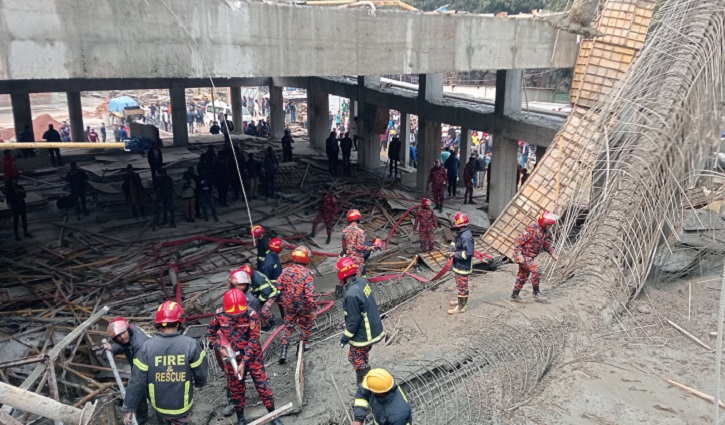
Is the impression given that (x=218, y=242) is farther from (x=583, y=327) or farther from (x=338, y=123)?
(x=338, y=123)

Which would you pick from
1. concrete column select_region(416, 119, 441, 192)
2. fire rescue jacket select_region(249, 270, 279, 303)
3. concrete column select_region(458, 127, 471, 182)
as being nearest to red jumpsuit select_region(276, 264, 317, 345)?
fire rescue jacket select_region(249, 270, 279, 303)

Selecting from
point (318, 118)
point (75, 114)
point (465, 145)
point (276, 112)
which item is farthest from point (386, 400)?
point (276, 112)

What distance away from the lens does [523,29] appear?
1296 centimetres

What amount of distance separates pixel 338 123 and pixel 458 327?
96.4 ft

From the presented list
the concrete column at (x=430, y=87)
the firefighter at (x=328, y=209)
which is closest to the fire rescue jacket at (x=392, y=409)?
→ the firefighter at (x=328, y=209)

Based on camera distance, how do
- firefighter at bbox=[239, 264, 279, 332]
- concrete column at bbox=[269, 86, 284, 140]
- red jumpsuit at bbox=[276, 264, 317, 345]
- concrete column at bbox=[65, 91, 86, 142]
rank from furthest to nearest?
concrete column at bbox=[269, 86, 284, 140], concrete column at bbox=[65, 91, 86, 142], firefighter at bbox=[239, 264, 279, 332], red jumpsuit at bbox=[276, 264, 317, 345]

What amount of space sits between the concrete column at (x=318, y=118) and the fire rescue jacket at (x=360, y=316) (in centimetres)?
2114

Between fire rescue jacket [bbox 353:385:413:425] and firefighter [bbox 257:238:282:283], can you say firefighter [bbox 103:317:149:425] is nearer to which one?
fire rescue jacket [bbox 353:385:413:425]

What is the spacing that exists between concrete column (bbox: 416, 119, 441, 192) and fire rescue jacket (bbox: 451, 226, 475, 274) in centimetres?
1193

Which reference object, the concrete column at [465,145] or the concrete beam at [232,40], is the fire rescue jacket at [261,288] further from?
the concrete column at [465,145]

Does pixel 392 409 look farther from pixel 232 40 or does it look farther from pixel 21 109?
pixel 21 109

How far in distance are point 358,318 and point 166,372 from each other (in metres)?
2.10

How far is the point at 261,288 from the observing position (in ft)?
27.3

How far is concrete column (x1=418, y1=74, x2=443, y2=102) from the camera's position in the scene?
19447mm
